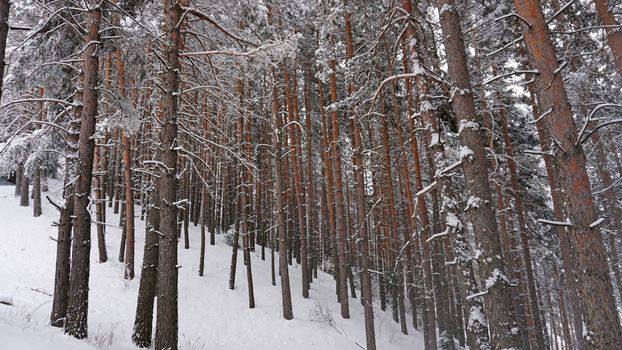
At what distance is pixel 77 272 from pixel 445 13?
8259 millimetres

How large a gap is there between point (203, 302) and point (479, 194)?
1165cm

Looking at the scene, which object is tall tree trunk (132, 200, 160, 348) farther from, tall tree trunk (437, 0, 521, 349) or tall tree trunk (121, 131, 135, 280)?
tall tree trunk (121, 131, 135, 280)

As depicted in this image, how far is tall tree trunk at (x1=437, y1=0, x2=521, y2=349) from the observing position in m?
5.00

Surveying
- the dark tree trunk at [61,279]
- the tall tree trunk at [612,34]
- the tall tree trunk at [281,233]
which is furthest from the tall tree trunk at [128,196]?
the tall tree trunk at [612,34]

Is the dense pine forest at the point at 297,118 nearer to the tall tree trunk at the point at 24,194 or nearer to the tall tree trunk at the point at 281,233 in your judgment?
the tall tree trunk at the point at 281,233

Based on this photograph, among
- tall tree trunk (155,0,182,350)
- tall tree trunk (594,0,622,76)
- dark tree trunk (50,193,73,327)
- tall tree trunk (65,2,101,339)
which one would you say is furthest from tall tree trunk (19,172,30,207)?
tall tree trunk (594,0,622,76)

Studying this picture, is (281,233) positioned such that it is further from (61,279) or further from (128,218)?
(61,279)

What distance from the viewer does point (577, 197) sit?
5465mm

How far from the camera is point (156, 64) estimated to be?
32.2 ft

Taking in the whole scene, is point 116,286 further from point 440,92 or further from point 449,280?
point 449,280

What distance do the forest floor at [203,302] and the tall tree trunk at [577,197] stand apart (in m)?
8.23

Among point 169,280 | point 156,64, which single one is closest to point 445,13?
point 169,280

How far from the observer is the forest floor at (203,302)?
10.9 m

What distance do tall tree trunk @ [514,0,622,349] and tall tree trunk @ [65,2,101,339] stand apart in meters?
8.34
